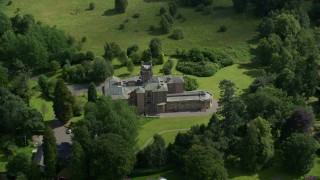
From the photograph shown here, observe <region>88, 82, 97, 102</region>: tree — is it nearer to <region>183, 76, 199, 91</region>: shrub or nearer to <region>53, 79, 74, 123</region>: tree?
<region>53, 79, 74, 123</region>: tree

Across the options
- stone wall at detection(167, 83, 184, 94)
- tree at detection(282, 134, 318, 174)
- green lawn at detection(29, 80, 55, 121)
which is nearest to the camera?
tree at detection(282, 134, 318, 174)

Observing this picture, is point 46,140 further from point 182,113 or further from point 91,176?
point 182,113

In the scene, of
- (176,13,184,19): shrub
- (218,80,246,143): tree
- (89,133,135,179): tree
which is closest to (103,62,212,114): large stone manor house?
(218,80,246,143): tree

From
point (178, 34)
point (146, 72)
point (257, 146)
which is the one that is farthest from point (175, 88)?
point (178, 34)

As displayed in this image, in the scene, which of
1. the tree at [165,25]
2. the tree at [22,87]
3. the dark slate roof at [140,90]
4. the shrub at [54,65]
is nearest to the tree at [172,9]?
the tree at [165,25]

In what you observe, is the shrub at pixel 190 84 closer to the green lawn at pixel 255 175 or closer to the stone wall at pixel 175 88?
the stone wall at pixel 175 88

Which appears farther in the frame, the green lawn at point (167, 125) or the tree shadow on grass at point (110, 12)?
the tree shadow on grass at point (110, 12)
